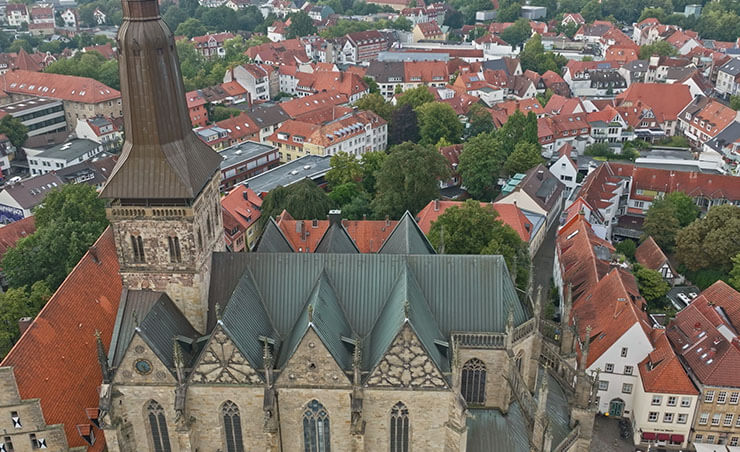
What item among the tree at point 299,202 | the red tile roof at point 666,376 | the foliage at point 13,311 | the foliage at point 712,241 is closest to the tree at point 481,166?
the tree at point 299,202

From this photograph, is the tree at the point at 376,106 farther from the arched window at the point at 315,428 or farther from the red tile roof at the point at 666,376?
the arched window at the point at 315,428

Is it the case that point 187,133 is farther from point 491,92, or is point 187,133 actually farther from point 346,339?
point 491,92

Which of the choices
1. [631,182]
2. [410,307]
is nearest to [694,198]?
[631,182]

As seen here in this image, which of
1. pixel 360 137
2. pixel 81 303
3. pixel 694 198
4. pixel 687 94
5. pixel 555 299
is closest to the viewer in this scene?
pixel 81 303

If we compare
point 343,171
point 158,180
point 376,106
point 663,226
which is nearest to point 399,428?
point 158,180

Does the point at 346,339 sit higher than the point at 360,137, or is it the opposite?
the point at 346,339

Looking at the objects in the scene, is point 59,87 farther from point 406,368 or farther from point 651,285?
point 406,368

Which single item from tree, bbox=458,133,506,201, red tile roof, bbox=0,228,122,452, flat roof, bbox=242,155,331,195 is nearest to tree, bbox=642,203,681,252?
tree, bbox=458,133,506,201
